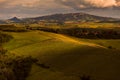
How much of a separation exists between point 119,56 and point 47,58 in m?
35.2

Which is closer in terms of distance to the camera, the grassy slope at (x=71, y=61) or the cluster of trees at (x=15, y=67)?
the grassy slope at (x=71, y=61)

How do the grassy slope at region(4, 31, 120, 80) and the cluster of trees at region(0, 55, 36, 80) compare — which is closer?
the grassy slope at region(4, 31, 120, 80)

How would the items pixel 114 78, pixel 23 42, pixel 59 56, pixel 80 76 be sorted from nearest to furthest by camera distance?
pixel 114 78 → pixel 80 76 → pixel 59 56 → pixel 23 42

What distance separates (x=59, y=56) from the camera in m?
134

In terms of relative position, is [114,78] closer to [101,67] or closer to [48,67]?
[101,67]

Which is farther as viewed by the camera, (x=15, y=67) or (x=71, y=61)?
(x=71, y=61)

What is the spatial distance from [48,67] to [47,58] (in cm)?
1586

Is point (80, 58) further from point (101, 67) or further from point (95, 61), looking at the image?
point (101, 67)

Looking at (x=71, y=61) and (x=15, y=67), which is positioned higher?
(x=71, y=61)

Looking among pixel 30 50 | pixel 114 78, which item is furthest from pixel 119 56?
pixel 30 50

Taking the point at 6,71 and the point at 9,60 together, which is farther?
the point at 9,60

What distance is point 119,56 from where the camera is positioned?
117375 mm

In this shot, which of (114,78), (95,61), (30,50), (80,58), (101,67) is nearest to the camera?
(114,78)

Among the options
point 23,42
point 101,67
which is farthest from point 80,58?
point 23,42
